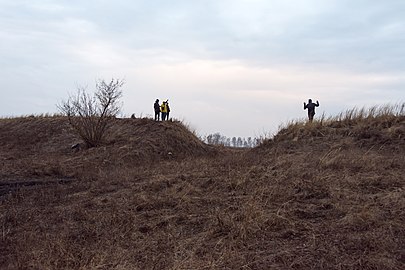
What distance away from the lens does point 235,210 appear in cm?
710

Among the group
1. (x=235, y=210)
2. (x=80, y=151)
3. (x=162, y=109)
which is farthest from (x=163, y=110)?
(x=235, y=210)

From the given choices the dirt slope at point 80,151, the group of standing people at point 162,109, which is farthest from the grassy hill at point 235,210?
the group of standing people at point 162,109

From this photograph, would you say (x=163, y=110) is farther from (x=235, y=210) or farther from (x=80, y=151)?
(x=235, y=210)

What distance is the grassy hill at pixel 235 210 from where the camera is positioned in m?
5.15

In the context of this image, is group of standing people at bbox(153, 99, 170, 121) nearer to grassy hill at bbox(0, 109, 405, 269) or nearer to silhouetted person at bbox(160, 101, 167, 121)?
silhouetted person at bbox(160, 101, 167, 121)

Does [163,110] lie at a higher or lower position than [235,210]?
higher

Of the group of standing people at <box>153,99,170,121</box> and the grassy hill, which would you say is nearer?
the grassy hill

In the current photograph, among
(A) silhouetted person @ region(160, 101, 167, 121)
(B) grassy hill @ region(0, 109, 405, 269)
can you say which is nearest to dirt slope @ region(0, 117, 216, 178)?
(B) grassy hill @ region(0, 109, 405, 269)

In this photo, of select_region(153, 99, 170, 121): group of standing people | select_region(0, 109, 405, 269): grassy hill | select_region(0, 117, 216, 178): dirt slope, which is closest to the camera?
select_region(0, 109, 405, 269): grassy hill

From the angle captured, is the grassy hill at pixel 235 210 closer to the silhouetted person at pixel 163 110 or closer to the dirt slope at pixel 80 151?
the dirt slope at pixel 80 151

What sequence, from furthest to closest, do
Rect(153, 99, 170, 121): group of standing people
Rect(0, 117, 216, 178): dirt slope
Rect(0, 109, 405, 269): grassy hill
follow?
Rect(153, 99, 170, 121): group of standing people → Rect(0, 117, 216, 178): dirt slope → Rect(0, 109, 405, 269): grassy hill

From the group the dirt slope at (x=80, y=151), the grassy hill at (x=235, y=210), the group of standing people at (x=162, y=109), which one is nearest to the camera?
the grassy hill at (x=235, y=210)

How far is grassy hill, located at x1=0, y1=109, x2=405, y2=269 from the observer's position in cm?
515

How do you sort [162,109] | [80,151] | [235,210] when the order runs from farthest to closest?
1. [162,109]
2. [80,151]
3. [235,210]
